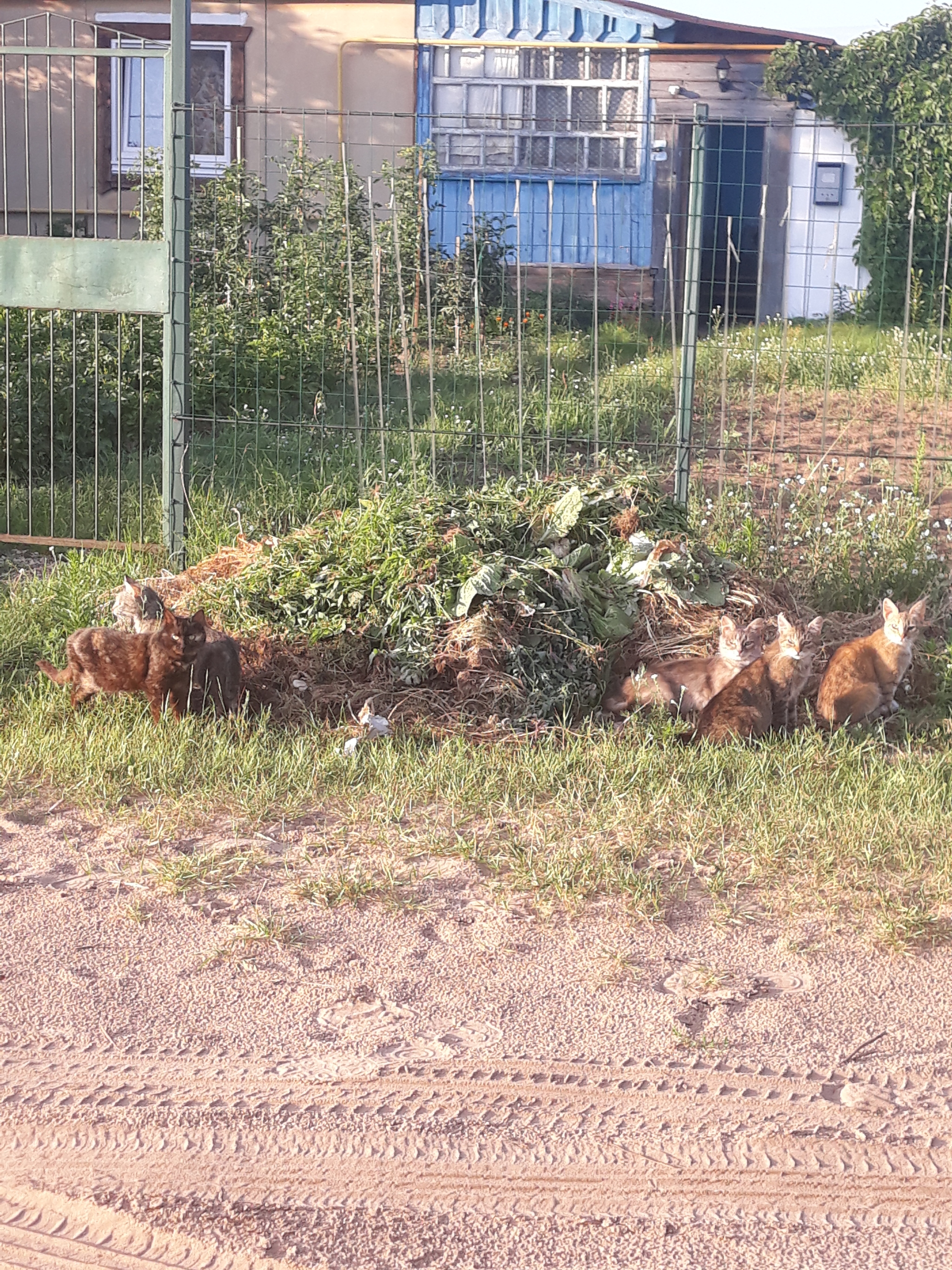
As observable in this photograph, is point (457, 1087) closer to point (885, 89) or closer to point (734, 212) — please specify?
point (885, 89)

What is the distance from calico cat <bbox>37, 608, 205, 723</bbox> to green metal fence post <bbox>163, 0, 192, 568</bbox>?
188cm

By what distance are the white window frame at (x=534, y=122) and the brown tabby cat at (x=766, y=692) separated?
41.3 ft

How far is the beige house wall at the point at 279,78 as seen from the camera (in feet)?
56.4

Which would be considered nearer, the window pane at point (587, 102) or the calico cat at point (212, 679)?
the calico cat at point (212, 679)

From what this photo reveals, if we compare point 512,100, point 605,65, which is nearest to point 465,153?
point 512,100

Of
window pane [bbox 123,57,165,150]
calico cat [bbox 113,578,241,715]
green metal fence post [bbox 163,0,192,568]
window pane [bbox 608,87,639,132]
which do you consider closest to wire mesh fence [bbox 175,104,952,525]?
green metal fence post [bbox 163,0,192,568]

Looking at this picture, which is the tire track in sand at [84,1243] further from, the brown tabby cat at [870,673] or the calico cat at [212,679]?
the brown tabby cat at [870,673]

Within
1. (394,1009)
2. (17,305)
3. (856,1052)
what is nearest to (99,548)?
(17,305)

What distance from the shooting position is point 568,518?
6.80m

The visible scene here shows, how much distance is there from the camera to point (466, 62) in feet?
57.9

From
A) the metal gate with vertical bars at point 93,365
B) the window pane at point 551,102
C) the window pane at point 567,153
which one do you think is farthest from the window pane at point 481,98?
the metal gate with vertical bars at point 93,365

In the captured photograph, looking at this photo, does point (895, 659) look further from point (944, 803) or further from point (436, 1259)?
point (436, 1259)

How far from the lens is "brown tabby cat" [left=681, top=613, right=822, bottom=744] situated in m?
5.93

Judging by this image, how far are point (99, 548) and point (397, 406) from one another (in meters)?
3.33
